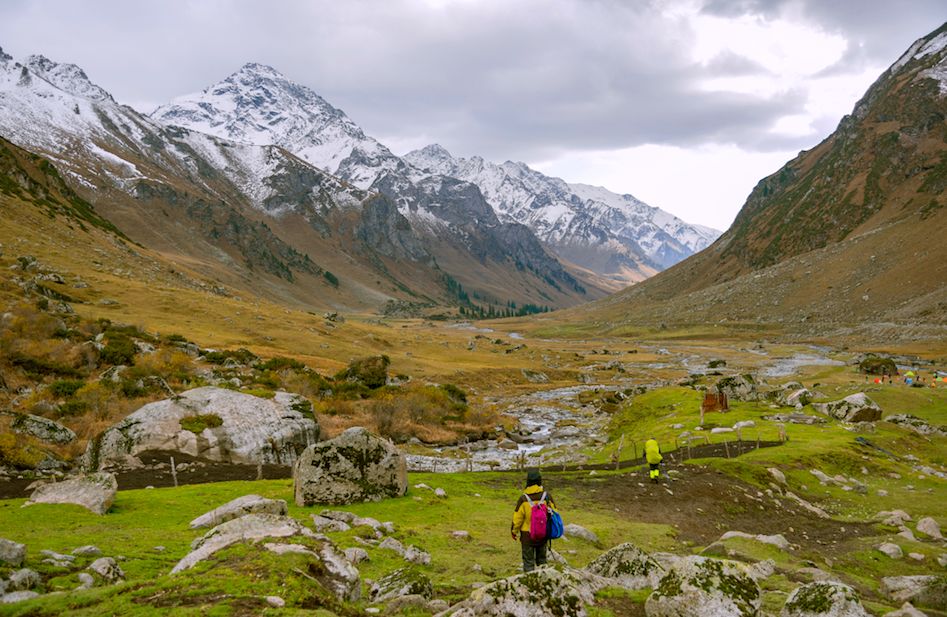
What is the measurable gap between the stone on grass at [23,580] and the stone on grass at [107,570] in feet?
3.42

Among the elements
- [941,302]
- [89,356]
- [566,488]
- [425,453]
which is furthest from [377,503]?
[941,302]

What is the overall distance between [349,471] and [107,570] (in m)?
10.7

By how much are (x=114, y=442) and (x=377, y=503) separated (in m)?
16.3

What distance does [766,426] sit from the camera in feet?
133

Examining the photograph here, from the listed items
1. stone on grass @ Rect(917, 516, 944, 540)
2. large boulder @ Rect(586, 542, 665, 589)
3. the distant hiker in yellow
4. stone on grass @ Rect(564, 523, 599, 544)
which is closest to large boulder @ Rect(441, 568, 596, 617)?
large boulder @ Rect(586, 542, 665, 589)

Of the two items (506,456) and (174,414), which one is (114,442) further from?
(506,456)

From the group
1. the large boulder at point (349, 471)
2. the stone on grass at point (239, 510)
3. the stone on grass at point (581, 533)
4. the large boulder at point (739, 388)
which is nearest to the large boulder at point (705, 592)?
the stone on grass at point (581, 533)

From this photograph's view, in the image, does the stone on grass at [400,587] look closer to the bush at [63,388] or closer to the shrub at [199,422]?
the shrub at [199,422]

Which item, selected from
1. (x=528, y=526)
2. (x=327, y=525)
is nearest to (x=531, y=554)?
(x=528, y=526)

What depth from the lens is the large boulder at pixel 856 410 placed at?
4193 cm

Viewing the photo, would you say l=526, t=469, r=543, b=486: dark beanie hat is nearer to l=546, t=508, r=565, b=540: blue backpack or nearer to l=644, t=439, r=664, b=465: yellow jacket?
l=546, t=508, r=565, b=540: blue backpack

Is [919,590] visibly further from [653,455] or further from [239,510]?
[239,510]

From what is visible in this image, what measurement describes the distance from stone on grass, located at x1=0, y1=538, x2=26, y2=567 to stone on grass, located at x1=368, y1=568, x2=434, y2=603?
679cm

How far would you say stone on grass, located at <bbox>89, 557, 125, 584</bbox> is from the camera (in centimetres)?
1110
